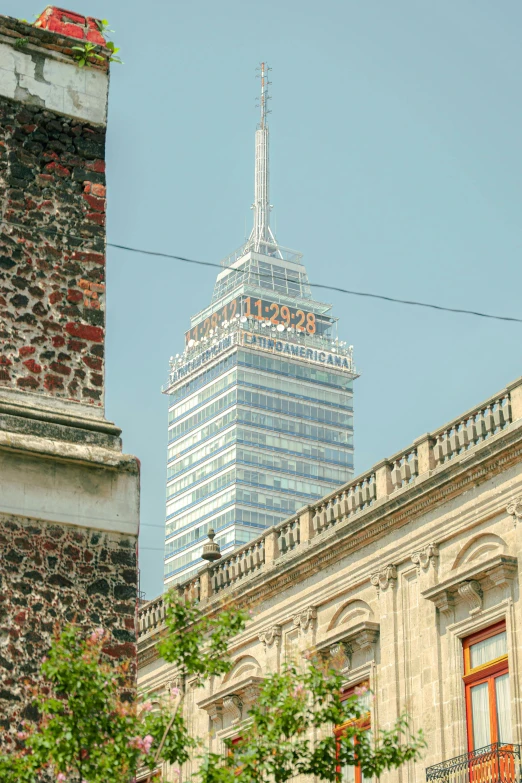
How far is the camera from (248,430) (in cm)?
17812

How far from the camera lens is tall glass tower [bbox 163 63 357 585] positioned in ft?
585

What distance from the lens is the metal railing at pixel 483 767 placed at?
2402 cm

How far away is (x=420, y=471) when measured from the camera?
2803 cm

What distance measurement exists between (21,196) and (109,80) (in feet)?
5.64

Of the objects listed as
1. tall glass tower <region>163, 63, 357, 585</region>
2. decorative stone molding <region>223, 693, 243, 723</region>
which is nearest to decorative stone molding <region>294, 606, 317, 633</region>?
decorative stone molding <region>223, 693, 243, 723</region>

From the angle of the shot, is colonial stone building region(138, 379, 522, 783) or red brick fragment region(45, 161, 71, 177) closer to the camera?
red brick fragment region(45, 161, 71, 177)

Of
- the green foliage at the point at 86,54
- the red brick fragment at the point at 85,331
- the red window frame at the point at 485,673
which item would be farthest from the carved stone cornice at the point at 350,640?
the green foliage at the point at 86,54

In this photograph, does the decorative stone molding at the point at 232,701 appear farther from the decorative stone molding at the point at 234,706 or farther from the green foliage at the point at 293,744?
the green foliage at the point at 293,744

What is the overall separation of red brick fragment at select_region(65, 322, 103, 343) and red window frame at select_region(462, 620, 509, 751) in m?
12.8

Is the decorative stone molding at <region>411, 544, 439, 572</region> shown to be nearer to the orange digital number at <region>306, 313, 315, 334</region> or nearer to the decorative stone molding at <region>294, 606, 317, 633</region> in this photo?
the decorative stone molding at <region>294, 606, 317, 633</region>

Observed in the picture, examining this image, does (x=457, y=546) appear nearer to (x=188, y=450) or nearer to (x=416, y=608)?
(x=416, y=608)

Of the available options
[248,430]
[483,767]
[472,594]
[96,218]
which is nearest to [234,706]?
[472,594]

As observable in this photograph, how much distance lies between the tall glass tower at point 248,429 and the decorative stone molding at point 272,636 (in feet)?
470

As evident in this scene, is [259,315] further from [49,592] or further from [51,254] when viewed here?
[49,592]
